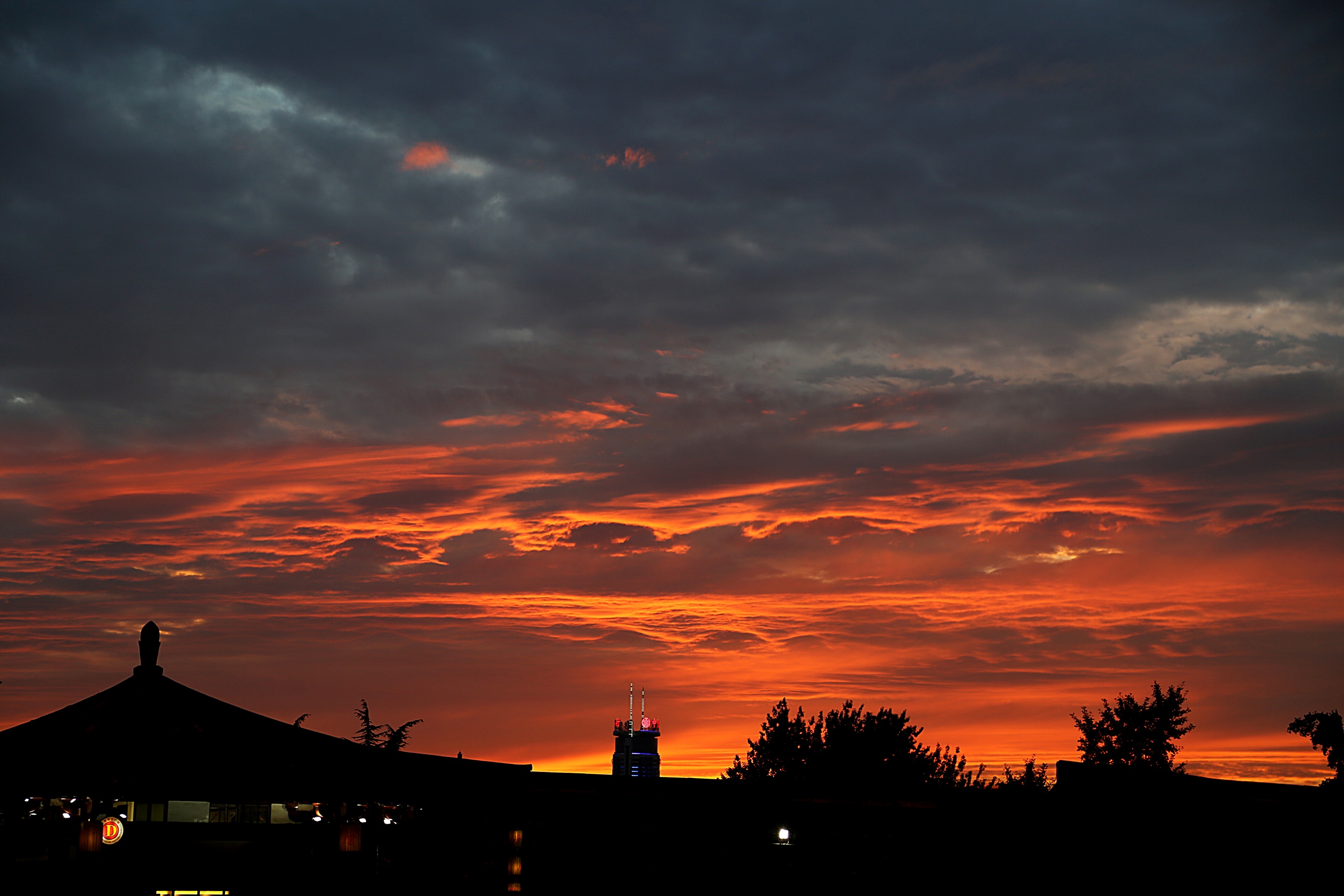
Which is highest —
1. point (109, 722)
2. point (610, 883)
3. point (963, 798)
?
point (109, 722)

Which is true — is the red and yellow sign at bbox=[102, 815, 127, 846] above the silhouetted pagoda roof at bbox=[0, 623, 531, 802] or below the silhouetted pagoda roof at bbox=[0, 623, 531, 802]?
below

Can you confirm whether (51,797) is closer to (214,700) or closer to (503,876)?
(214,700)

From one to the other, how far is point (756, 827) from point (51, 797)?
510 inches

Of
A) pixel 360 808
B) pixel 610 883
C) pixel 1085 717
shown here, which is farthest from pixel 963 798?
pixel 1085 717

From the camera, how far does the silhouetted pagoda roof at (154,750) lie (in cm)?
1695

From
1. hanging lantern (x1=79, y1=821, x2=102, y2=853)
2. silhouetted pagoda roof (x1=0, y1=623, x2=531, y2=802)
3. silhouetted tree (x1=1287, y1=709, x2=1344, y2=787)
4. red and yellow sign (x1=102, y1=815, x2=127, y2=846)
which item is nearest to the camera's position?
silhouetted pagoda roof (x1=0, y1=623, x2=531, y2=802)

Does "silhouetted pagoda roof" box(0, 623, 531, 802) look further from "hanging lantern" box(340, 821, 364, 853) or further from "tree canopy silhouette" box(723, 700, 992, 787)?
"tree canopy silhouette" box(723, 700, 992, 787)

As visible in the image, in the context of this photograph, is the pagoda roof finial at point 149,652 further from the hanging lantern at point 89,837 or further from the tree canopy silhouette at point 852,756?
the tree canopy silhouette at point 852,756

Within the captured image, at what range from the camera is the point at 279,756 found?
57.7ft

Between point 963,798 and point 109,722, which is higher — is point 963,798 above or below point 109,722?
below

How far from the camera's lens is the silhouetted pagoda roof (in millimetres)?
16953

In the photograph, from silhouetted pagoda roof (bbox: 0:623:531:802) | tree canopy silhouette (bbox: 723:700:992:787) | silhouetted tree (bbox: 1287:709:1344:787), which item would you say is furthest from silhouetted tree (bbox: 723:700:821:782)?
silhouetted pagoda roof (bbox: 0:623:531:802)

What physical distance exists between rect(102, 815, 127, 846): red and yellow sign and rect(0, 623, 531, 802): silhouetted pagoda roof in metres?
1.69

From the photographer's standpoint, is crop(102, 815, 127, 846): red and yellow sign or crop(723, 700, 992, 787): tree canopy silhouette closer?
crop(102, 815, 127, 846): red and yellow sign
